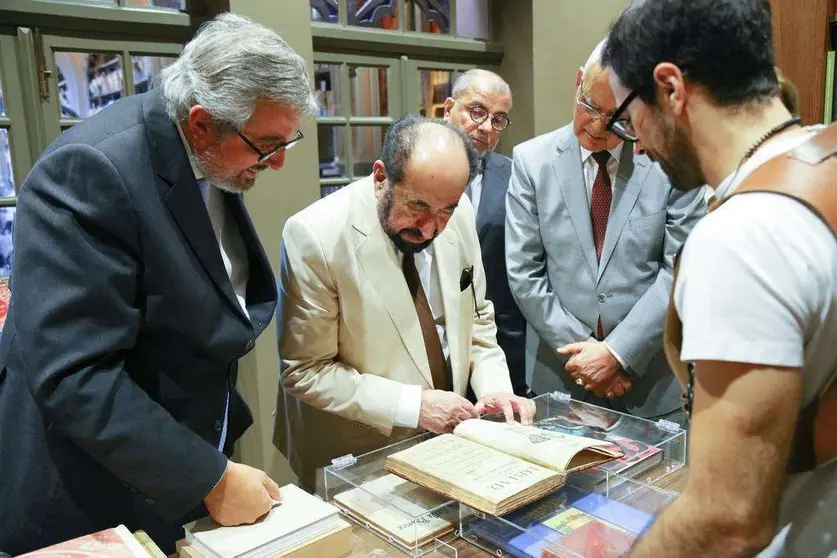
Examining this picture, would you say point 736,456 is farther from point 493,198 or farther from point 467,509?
point 493,198

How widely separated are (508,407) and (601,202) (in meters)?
0.77

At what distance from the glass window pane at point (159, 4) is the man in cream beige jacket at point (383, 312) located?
139 centimetres

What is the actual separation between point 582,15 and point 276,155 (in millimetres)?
2969

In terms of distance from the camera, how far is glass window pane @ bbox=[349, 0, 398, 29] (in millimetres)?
3236

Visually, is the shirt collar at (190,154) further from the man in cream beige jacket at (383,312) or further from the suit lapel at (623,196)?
the suit lapel at (623,196)

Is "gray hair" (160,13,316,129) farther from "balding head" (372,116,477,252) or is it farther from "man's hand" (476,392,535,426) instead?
"man's hand" (476,392,535,426)

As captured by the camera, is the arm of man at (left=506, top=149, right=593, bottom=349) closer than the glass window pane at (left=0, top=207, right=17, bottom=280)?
Yes

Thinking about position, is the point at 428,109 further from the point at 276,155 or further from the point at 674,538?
the point at 674,538

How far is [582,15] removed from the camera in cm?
381

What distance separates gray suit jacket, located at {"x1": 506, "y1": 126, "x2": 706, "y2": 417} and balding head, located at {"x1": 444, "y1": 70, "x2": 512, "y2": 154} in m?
0.51

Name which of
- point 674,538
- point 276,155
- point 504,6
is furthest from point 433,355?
point 504,6

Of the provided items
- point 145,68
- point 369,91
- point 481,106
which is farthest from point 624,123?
point 369,91

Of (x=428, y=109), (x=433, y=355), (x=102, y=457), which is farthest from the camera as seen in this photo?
(x=428, y=109)

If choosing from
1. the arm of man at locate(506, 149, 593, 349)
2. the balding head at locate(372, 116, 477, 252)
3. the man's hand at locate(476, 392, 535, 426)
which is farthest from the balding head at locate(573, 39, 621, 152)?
the man's hand at locate(476, 392, 535, 426)
